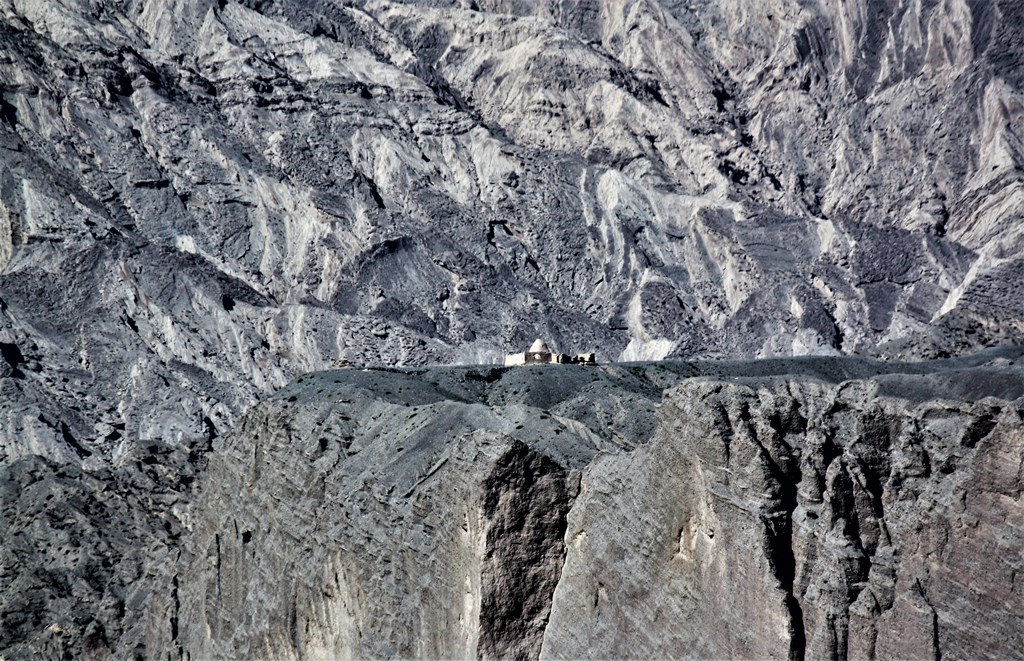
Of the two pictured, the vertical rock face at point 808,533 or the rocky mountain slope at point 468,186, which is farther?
the rocky mountain slope at point 468,186

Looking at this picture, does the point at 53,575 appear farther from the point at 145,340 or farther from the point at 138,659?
the point at 145,340

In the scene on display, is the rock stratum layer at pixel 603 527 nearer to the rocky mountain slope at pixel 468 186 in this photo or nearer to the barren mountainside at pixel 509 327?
the barren mountainside at pixel 509 327

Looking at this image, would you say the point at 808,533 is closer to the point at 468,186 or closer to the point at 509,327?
the point at 509,327

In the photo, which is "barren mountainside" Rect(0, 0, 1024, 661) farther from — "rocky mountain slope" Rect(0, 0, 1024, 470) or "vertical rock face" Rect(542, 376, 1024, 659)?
"rocky mountain slope" Rect(0, 0, 1024, 470)

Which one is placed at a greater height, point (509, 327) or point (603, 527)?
point (509, 327)

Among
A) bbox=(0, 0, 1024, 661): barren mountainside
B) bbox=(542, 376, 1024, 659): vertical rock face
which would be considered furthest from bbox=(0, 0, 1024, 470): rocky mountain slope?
bbox=(542, 376, 1024, 659): vertical rock face

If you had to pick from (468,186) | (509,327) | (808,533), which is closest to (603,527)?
(808,533)

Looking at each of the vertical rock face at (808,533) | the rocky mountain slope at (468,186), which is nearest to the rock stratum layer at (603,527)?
the vertical rock face at (808,533)

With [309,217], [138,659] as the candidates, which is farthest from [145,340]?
[138,659]
